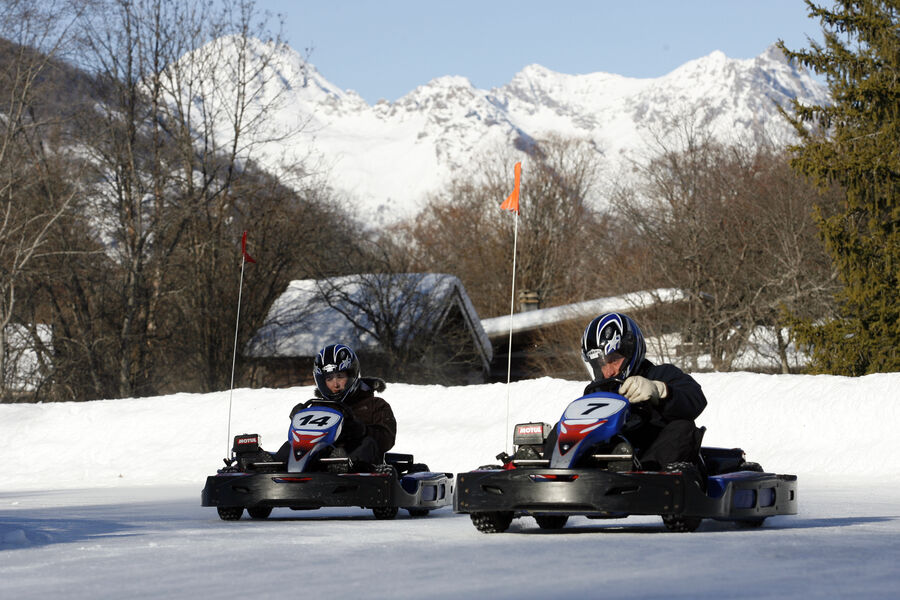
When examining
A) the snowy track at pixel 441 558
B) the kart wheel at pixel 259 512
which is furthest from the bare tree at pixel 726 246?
the snowy track at pixel 441 558

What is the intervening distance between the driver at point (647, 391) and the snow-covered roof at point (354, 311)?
2981cm

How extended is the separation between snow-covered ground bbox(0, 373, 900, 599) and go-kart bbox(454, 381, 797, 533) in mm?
212

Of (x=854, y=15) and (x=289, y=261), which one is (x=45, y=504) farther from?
(x=289, y=261)

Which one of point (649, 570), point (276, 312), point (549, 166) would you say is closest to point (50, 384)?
point (276, 312)

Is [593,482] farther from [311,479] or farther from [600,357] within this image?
[311,479]

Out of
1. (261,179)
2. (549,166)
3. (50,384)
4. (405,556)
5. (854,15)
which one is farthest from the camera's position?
(549,166)

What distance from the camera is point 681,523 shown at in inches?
319

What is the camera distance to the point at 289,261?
134 ft

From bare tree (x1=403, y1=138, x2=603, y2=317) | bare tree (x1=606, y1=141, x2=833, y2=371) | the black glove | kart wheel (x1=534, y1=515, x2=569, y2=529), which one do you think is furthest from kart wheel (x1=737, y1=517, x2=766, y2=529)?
bare tree (x1=403, y1=138, x2=603, y2=317)

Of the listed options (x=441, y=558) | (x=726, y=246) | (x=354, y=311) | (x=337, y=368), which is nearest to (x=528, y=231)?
(x=726, y=246)

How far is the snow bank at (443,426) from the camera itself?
18797mm

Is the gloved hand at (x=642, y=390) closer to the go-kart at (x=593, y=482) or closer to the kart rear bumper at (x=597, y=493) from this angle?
the go-kart at (x=593, y=482)

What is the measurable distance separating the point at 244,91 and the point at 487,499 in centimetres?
3222

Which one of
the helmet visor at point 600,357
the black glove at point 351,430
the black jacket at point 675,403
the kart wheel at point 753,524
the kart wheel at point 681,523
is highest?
the helmet visor at point 600,357
